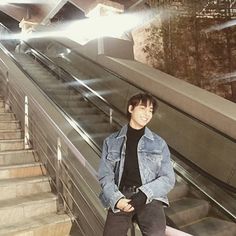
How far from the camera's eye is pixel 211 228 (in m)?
3.44

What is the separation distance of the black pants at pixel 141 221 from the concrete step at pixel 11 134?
11.4ft

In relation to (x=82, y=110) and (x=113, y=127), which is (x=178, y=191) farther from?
(x=82, y=110)

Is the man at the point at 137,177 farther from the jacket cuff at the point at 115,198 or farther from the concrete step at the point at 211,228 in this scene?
the concrete step at the point at 211,228

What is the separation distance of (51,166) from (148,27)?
5.86m

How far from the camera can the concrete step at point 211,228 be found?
3338mm

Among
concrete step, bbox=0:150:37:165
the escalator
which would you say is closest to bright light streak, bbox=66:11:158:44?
the escalator

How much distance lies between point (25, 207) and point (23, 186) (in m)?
0.41

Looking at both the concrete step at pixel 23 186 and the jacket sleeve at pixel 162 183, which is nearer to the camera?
the jacket sleeve at pixel 162 183

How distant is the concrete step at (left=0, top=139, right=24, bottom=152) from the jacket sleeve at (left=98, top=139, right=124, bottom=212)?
9.56 feet

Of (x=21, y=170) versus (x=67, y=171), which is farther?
(x=21, y=170)

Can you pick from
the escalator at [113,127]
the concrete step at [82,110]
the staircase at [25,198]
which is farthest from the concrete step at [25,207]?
the concrete step at [82,110]

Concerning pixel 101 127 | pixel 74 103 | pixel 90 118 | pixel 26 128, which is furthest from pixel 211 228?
pixel 74 103

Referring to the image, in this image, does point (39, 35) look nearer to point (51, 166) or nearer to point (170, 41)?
point (170, 41)

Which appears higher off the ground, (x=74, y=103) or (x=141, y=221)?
(x=74, y=103)
